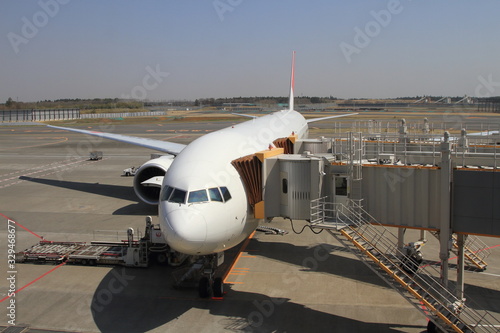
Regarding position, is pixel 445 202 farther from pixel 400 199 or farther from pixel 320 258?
pixel 320 258

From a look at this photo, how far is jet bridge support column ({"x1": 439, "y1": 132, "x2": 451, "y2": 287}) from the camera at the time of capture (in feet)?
42.1

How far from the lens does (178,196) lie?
44.6 ft

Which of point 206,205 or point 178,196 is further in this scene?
point 178,196

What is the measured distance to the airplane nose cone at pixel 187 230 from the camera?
12562 mm

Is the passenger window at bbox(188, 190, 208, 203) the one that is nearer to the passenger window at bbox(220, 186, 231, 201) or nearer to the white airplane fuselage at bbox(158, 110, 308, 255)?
the white airplane fuselage at bbox(158, 110, 308, 255)

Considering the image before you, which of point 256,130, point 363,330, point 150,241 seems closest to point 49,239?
point 150,241

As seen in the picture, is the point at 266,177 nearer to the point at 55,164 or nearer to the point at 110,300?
the point at 110,300

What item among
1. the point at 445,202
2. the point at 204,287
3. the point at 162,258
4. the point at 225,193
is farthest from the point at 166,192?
the point at 445,202

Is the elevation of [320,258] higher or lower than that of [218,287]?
lower

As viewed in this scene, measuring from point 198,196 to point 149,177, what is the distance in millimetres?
13628

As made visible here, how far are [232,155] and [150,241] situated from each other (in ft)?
18.5

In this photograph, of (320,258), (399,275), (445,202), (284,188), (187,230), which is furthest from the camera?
(320,258)

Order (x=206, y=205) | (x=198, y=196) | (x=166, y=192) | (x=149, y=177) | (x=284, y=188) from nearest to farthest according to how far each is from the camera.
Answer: (x=206, y=205)
(x=198, y=196)
(x=166, y=192)
(x=284, y=188)
(x=149, y=177)

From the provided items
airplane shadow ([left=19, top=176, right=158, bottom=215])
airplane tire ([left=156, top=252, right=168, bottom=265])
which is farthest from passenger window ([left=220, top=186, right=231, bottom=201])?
airplane shadow ([left=19, top=176, right=158, bottom=215])
